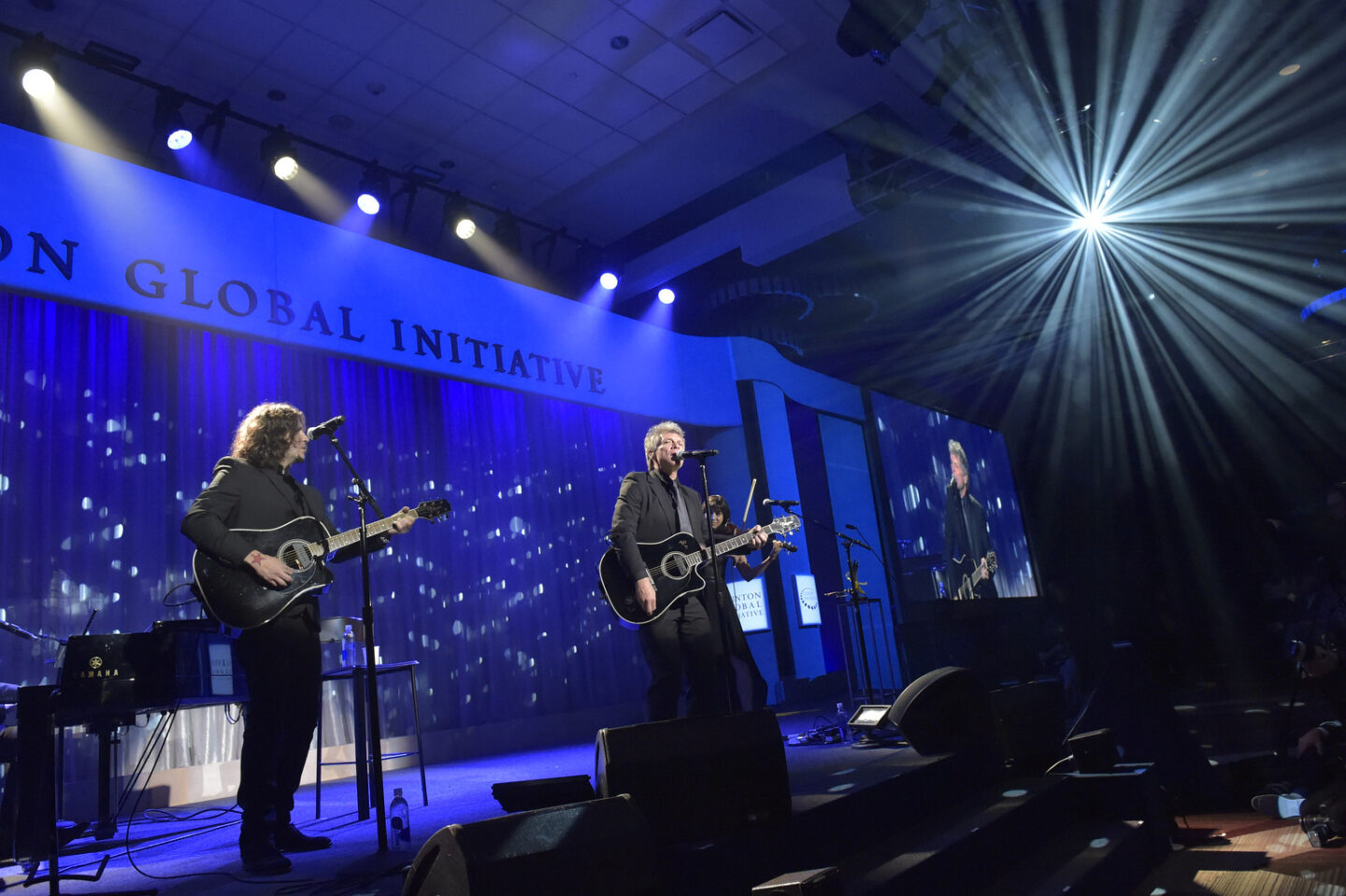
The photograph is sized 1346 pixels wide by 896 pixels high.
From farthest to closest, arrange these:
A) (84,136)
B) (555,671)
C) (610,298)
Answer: (610,298) < (555,671) < (84,136)

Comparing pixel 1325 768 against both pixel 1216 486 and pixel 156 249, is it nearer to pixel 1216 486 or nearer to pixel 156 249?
pixel 156 249

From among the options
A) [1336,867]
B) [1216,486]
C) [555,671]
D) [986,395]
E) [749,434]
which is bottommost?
[1336,867]

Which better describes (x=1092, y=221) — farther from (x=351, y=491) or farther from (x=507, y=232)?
(x=351, y=491)

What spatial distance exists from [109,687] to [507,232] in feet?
17.8

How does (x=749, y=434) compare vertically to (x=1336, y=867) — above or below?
above

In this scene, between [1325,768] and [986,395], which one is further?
[986,395]

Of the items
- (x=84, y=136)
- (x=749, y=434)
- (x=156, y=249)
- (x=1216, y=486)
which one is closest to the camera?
(x=156, y=249)

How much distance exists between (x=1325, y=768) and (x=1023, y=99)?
182 inches

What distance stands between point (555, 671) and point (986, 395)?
7.97m

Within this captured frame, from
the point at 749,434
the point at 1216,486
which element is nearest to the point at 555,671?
the point at 749,434

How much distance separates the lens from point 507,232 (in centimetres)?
781

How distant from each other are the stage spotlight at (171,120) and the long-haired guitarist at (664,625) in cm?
427

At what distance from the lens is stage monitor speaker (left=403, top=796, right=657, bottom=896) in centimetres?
171

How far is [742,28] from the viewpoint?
605 cm
